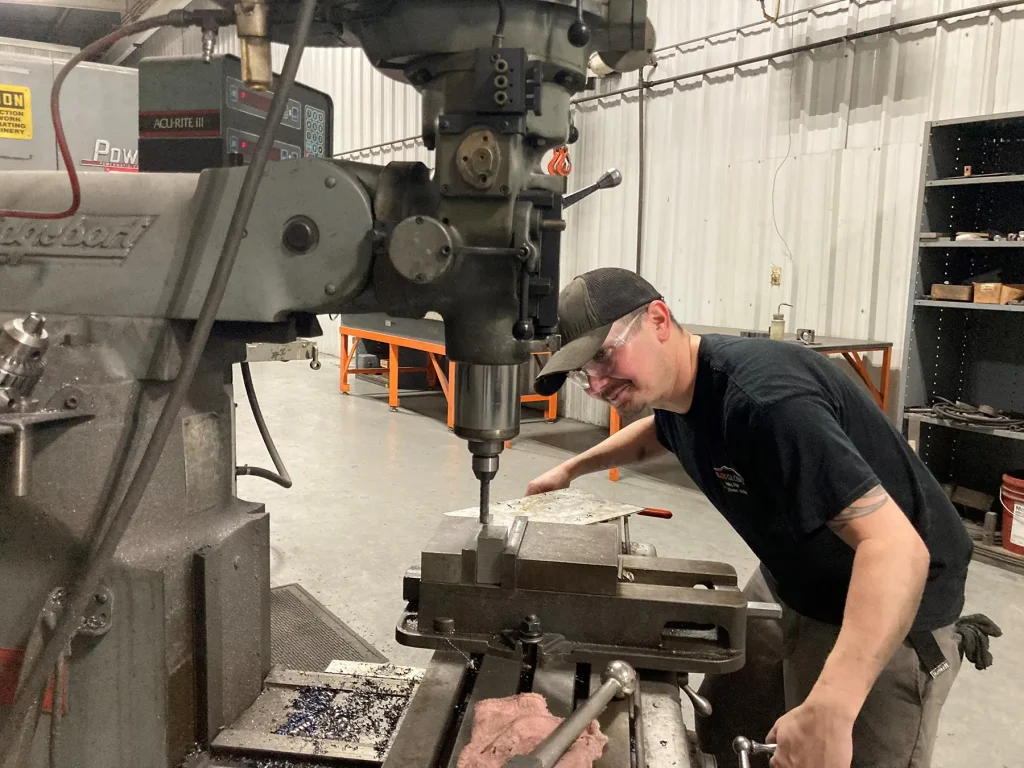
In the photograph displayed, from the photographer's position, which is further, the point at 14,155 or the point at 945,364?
the point at 945,364

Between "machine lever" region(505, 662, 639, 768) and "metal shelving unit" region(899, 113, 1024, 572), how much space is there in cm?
234

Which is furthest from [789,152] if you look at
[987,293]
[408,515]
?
[408,515]

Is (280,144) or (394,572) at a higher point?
(280,144)

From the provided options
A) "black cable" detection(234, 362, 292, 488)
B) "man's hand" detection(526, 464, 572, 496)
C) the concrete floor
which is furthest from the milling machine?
the concrete floor

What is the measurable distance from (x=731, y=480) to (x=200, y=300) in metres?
0.72

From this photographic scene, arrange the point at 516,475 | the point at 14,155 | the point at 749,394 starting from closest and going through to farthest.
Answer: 1. the point at 749,394
2. the point at 14,155
3. the point at 516,475

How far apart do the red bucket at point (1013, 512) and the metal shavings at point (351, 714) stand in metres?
2.36

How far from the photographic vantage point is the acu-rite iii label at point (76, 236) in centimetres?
80

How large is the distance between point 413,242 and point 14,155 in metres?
1.67

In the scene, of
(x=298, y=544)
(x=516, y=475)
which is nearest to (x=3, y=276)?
(x=298, y=544)

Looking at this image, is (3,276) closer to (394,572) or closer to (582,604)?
(582,604)

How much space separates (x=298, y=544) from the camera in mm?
2641

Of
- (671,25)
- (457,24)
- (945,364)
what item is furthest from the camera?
(671,25)

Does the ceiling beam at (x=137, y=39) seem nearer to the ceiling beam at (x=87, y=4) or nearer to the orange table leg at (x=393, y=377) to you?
the ceiling beam at (x=87, y=4)
